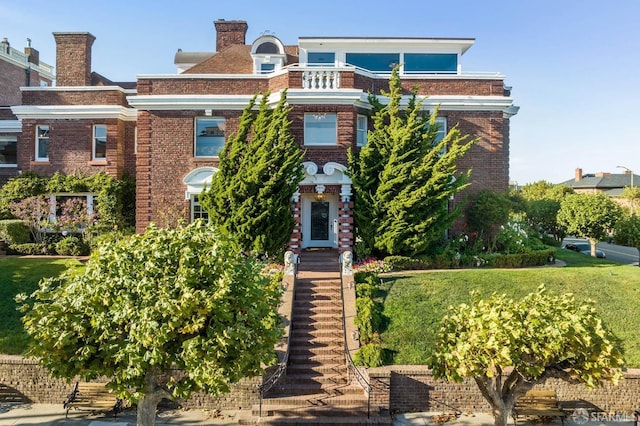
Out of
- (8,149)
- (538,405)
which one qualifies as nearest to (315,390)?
(538,405)

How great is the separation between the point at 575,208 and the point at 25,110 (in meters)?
28.4

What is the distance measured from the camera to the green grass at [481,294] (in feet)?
42.0

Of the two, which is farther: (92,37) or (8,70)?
(8,70)

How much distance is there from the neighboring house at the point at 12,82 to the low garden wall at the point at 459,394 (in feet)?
69.7

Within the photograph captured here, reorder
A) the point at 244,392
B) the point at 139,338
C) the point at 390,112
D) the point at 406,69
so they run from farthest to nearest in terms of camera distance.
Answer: the point at 406,69
the point at 390,112
the point at 244,392
the point at 139,338

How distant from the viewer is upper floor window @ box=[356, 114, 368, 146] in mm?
19811

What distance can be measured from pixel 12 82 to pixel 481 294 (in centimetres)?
3561

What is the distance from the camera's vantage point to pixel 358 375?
11.9 metres

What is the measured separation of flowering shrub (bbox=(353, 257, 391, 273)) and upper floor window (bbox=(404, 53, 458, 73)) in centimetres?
1073

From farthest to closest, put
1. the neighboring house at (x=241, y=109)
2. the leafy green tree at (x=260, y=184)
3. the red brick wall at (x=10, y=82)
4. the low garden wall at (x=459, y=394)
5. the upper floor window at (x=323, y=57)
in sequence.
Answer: the red brick wall at (x=10, y=82) → the upper floor window at (x=323, y=57) → the neighboring house at (x=241, y=109) → the leafy green tree at (x=260, y=184) → the low garden wall at (x=459, y=394)

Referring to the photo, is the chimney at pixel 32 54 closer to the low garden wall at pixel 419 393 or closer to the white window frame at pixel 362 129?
the white window frame at pixel 362 129

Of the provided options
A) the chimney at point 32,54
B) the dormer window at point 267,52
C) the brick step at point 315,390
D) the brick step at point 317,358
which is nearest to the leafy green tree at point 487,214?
the brick step at point 317,358

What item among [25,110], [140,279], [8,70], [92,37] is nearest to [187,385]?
[140,279]

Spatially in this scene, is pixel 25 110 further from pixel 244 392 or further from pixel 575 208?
pixel 575 208
